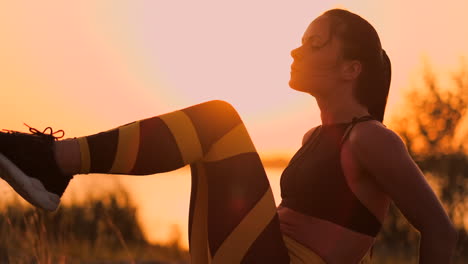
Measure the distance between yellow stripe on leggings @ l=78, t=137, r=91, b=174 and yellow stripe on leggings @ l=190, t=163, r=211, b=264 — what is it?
0.44 m

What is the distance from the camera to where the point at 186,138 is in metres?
2.77

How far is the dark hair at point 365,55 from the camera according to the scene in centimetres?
300

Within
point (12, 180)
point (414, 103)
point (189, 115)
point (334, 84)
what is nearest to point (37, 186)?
point (12, 180)

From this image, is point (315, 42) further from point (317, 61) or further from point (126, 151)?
point (126, 151)

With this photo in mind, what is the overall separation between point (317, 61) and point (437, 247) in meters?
0.89

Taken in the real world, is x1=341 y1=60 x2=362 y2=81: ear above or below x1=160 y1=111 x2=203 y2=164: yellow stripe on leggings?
above

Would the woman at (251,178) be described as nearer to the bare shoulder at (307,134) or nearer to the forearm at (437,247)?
the forearm at (437,247)

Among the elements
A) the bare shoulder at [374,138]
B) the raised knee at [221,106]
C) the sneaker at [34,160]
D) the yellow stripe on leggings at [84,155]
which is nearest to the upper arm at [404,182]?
the bare shoulder at [374,138]

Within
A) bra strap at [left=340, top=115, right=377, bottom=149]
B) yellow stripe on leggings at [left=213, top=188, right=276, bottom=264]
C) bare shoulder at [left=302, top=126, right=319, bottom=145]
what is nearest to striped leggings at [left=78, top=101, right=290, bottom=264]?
yellow stripe on leggings at [left=213, top=188, right=276, bottom=264]

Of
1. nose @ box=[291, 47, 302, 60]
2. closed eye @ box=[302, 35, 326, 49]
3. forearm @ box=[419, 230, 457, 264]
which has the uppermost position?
closed eye @ box=[302, 35, 326, 49]

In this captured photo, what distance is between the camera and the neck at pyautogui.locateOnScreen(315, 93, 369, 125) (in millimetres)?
2979

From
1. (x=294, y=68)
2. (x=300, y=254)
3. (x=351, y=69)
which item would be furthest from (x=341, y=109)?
(x=300, y=254)

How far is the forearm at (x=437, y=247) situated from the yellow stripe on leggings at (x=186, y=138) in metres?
0.87

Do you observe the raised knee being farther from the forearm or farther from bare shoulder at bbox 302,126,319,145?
the forearm
